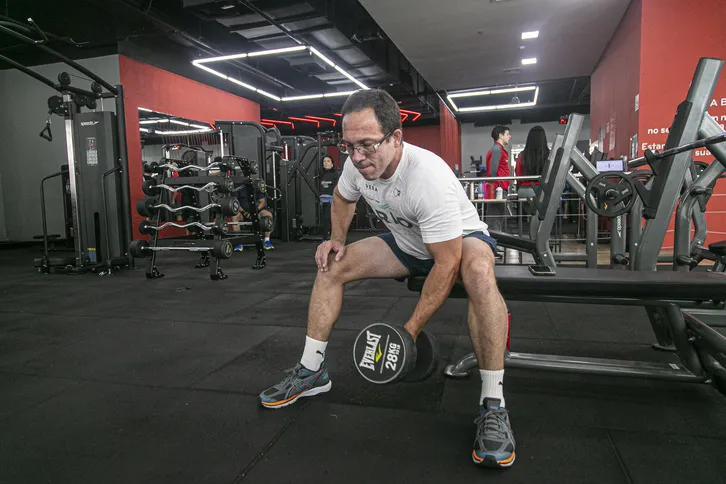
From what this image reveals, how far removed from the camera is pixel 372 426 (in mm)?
1274

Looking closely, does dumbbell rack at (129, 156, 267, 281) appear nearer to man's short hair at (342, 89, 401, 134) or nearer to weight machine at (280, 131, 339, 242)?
weight machine at (280, 131, 339, 242)

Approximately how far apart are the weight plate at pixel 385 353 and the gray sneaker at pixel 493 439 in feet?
0.80

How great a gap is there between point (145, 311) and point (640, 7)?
17.4ft

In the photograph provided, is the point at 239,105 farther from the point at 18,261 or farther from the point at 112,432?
the point at 112,432

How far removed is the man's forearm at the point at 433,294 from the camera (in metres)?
1.25

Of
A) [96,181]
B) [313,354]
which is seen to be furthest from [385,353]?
[96,181]

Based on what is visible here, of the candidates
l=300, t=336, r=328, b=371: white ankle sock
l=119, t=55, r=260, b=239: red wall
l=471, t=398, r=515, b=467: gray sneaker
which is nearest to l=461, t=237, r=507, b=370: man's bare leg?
l=471, t=398, r=515, b=467: gray sneaker

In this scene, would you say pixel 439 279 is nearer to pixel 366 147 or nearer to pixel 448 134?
pixel 366 147

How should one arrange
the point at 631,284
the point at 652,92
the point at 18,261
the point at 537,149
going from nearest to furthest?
the point at 631,284, the point at 537,149, the point at 652,92, the point at 18,261

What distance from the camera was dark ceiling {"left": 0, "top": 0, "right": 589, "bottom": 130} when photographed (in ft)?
18.8

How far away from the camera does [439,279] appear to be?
4.14 ft

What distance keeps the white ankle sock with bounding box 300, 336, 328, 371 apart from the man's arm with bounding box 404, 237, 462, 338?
0.36m

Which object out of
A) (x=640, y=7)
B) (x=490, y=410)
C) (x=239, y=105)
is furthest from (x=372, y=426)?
(x=239, y=105)

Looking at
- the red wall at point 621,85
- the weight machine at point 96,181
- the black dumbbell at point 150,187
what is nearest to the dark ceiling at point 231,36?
the weight machine at point 96,181
